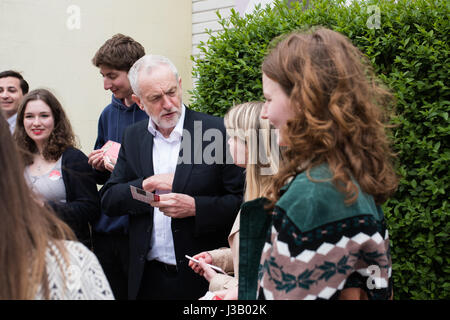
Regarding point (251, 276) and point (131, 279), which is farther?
point (131, 279)

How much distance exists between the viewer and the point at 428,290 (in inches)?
128

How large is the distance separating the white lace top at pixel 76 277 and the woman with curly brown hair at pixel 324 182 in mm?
520

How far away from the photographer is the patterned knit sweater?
4.59 feet

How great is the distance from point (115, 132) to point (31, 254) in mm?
2770

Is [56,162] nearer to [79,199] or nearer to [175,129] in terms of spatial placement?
[79,199]

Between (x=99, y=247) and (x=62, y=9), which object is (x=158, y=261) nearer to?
(x=99, y=247)

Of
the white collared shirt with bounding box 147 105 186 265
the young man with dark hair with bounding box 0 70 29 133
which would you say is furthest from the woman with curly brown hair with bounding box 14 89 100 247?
the young man with dark hair with bounding box 0 70 29 133

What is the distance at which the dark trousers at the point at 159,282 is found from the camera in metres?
2.83

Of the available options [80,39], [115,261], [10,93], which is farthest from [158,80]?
[80,39]

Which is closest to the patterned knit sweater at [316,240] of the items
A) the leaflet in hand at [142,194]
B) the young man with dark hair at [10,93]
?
the leaflet in hand at [142,194]

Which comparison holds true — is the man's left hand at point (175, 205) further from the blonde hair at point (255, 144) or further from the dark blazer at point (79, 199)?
the dark blazer at point (79, 199)

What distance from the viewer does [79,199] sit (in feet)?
11.2

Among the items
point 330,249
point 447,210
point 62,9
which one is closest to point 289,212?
point 330,249
